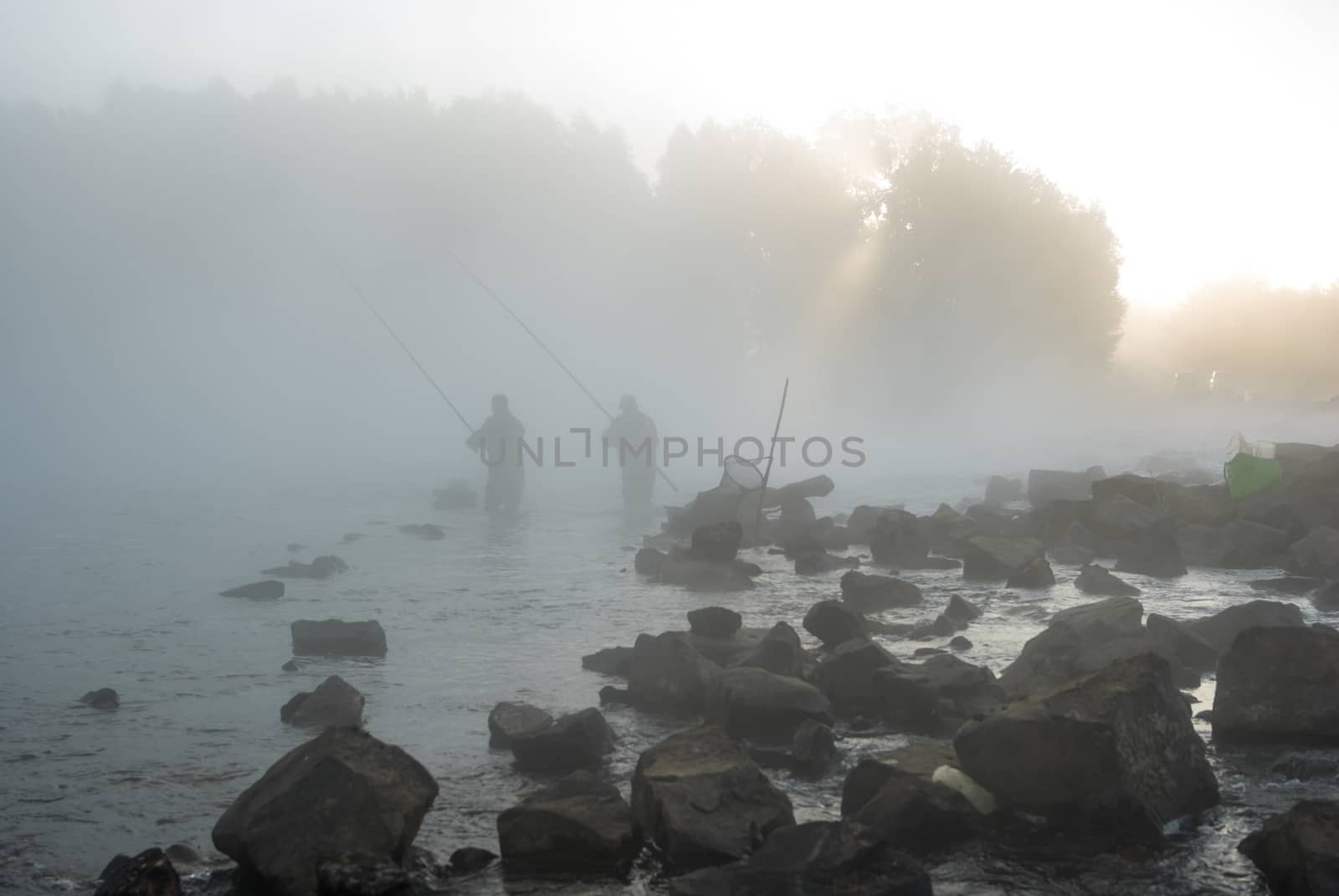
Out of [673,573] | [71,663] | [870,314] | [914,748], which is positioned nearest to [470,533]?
[673,573]

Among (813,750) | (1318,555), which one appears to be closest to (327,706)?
(813,750)

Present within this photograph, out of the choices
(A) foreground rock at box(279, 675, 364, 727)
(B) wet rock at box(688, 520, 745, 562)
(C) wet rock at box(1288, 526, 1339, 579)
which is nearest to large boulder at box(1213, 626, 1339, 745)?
(A) foreground rock at box(279, 675, 364, 727)

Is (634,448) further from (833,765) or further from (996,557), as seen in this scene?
(833,765)

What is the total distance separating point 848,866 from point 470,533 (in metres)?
15.2

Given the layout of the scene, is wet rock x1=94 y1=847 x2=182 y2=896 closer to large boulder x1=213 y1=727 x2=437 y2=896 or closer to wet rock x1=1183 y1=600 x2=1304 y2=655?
large boulder x1=213 y1=727 x2=437 y2=896

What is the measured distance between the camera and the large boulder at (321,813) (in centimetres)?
448

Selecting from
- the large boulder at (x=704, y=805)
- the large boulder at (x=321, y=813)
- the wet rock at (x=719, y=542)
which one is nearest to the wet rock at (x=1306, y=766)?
the large boulder at (x=704, y=805)

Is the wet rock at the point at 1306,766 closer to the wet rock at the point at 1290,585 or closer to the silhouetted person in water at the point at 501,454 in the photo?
the wet rock at the point at 1290,585

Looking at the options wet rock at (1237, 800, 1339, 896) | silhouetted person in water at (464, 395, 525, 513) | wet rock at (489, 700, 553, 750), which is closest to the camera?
wet rock at (1237, 800, 1339, 896)

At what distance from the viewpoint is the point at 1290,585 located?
1091cm

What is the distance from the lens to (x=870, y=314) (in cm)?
5097

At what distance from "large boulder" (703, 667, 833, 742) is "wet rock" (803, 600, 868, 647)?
151 cm

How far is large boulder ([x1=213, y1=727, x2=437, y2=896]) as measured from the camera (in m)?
4.48

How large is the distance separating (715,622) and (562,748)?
2365mm
